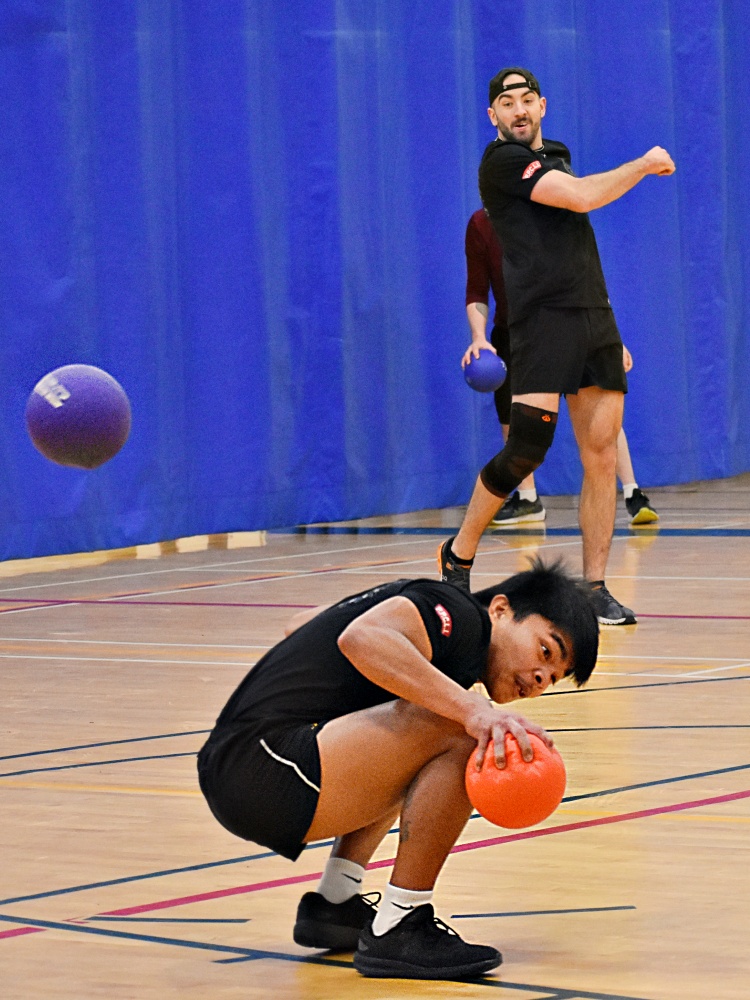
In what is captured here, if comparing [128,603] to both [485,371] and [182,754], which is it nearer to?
[485,371]

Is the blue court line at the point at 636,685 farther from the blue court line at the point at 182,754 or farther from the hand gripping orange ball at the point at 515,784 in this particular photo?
the hand gripping orange ball at the point at 515,784

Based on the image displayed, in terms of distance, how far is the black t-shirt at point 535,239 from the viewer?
19.0 ft

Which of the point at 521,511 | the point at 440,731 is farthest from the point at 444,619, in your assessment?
the point at 521,511

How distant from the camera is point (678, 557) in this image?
7602mm

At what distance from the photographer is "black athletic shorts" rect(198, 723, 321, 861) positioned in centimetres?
269

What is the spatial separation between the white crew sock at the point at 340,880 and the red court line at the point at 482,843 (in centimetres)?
23

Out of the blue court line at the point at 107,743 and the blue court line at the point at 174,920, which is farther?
the blue court line at the point at 107,743

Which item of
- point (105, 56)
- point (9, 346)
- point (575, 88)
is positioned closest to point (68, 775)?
point (9, 346)

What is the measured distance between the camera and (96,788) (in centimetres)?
378

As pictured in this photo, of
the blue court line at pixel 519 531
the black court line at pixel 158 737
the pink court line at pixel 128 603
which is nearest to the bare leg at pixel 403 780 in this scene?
the black court line at pixel 158 737

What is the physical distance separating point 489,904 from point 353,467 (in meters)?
6.47

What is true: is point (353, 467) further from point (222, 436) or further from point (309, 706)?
point (309, 706)

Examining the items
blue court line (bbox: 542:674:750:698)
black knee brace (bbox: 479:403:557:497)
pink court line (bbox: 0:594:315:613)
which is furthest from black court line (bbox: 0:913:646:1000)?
pink court line (bbox: 0:594:315:613)

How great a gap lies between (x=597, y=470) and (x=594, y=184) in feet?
2.74
